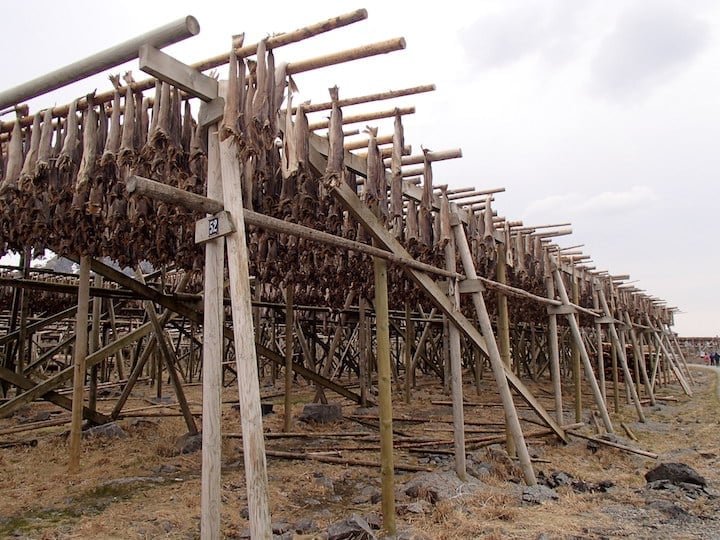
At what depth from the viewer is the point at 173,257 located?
27.0 ft

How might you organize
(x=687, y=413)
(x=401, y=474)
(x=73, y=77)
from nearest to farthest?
1. (x=73, y=77)
2. (x=401, y=474)
3. (x=687, y=413)

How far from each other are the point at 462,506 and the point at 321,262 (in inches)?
180

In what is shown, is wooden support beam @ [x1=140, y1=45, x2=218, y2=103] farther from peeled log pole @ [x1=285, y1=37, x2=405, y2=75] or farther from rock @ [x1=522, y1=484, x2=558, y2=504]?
rock @ [x1=522, y1=484, x2=558, y2=504]

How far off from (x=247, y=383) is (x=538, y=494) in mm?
4623

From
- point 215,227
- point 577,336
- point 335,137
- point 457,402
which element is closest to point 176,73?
point 215,227

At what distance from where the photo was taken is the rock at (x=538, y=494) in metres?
6.17

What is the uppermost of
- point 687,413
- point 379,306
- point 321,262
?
point 321,262

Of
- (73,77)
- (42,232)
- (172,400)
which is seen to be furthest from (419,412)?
(73,77)

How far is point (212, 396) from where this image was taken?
3.41m

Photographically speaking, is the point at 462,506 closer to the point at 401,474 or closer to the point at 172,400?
the point at 401,474

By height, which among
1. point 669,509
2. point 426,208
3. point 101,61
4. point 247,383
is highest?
point 101,61

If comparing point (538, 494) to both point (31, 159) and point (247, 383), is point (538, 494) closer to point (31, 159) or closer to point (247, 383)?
point (247, 383)

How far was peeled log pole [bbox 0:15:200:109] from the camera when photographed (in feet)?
10.8

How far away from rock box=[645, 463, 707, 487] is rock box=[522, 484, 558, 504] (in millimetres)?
1643
